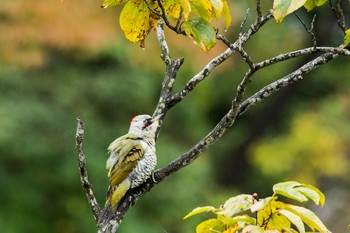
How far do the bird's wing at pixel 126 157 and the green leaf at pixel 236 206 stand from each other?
141 cm

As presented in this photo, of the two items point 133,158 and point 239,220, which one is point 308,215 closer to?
point 239,220

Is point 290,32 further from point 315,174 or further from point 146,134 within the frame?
point 146,134

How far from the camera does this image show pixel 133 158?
3.47 meters

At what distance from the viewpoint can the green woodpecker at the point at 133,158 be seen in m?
3.12

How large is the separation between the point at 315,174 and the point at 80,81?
4.88m

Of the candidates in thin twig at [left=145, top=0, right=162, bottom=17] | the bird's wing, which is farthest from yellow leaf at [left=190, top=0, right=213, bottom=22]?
the bird's wing

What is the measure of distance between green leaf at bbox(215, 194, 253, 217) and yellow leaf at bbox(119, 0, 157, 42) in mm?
518

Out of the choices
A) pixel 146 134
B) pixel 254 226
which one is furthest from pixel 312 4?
pixel 146 134

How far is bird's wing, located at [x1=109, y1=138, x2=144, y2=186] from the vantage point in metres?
3.36

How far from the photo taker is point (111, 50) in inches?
340

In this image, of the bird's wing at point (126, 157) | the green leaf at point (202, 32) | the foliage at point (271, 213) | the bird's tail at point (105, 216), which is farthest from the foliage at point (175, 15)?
the bird's wing at point (126, 157)

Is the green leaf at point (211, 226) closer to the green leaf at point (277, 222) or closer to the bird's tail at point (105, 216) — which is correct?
the green leaf at point (277, 222)

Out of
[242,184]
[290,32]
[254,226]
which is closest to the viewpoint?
[254,226]

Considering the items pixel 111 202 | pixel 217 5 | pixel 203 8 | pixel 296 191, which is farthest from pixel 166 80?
pixel 296 191
